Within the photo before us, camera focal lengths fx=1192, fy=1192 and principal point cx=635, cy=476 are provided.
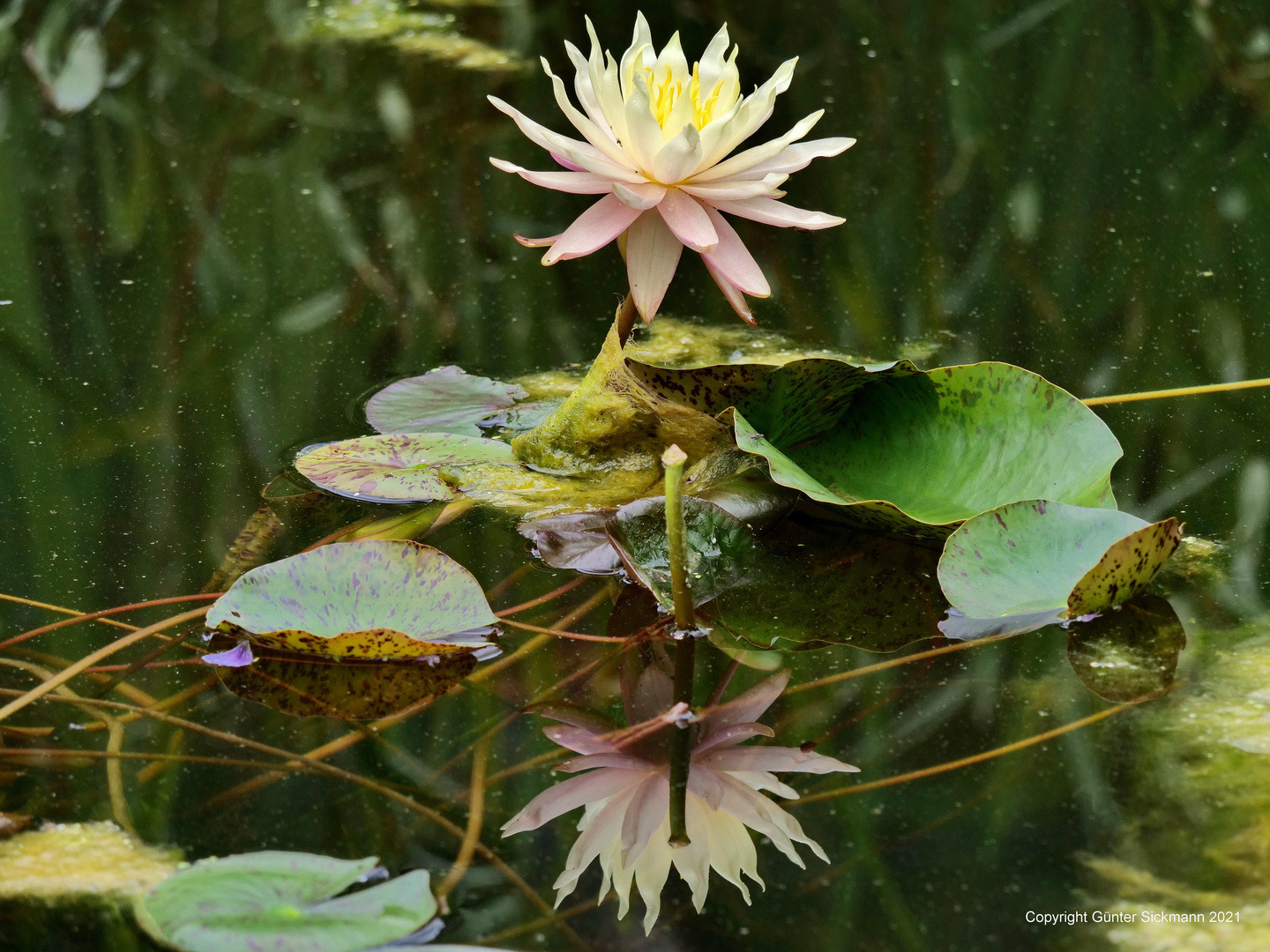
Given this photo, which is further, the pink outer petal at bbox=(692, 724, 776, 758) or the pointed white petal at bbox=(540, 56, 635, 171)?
the pointed white petal at bbox=(540, 56, 635, 171)

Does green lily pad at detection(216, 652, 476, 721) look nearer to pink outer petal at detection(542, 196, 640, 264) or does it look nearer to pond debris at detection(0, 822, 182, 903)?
pond debris at detection(0, 822, 182, 903)

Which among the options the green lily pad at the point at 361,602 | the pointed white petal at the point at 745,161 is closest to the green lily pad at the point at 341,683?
the green lily pad at the point at 361,602

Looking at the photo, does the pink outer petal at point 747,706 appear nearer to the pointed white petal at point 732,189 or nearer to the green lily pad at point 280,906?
the green lily pad at point 280,906

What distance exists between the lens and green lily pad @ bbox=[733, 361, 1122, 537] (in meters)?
1.04

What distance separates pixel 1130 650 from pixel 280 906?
2.23 feet

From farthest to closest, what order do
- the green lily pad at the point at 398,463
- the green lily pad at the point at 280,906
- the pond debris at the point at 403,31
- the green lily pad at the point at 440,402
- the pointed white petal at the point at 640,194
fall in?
the pond debris at the point at 403,31 → the green lily pad at the point at 440,402 → the green lily pad at the point at 398,463 → the pointed white petal at the point at 640,194 → the green lily pad at the point at 280,906

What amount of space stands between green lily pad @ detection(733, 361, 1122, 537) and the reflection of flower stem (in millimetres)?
126

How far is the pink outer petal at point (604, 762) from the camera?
853 millimetres

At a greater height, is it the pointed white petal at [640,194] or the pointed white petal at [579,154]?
the pointed white petal at [579,154]

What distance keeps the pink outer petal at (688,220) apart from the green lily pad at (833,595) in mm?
287

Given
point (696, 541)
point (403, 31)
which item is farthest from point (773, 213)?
point (403, 31)

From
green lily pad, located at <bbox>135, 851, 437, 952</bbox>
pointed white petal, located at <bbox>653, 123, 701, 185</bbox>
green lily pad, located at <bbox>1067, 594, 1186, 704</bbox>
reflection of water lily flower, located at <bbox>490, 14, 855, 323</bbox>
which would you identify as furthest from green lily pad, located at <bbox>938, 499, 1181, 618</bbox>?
green lily pad, located at <bbox>135, 851, 437, 952</bbox>

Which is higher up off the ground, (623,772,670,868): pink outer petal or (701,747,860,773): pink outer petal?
(701,747,860,773): pink outer petal

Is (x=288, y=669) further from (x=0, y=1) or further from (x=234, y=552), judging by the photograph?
(x=0, y=1)
